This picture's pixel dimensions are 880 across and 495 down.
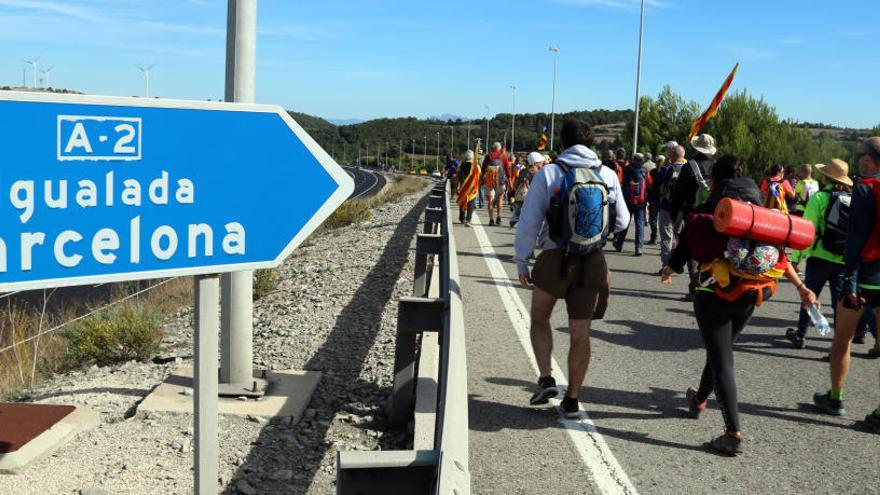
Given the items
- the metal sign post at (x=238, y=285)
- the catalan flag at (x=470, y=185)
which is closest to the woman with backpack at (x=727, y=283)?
the metal sign post at (x=238, y=285)

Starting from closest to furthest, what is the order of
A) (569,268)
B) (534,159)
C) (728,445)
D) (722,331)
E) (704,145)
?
(728,445) < (722,331) < (569,268) < (704,145) < (534,159)

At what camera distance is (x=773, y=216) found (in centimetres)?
539

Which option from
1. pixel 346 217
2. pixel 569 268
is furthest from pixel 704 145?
→ pixel 346 217

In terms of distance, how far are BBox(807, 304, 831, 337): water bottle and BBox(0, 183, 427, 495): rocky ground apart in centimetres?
264

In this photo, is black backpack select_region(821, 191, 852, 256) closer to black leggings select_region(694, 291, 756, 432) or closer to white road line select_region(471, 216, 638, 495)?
white road line select_region(471, 216, 638, 495)

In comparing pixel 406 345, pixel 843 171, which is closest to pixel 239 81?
pixel 406 345

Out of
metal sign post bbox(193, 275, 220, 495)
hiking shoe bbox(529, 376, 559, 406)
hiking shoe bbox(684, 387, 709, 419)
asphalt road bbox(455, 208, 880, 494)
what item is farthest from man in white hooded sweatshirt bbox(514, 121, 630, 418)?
metal sign post bbox(193, 275, 220, 495)

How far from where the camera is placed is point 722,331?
564 cm

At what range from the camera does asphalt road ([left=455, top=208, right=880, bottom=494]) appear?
5.02 m

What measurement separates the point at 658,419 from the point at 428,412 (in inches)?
81.2

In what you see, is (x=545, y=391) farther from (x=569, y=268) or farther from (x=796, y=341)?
(x=796, y=341)

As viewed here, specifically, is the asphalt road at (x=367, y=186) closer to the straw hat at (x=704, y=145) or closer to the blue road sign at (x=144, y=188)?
the straw hat at (x=704, y=145)

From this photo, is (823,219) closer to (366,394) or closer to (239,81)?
(366,394)

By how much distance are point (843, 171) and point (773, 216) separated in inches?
118
